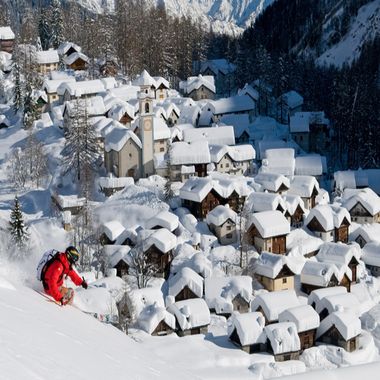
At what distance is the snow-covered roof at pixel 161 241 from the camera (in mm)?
37844

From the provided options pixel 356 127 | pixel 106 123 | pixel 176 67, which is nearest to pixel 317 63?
pixel 176 67

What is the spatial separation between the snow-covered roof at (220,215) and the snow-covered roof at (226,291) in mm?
6500

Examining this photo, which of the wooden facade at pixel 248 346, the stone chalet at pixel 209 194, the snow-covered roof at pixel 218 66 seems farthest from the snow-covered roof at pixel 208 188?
the snow-covered roof at pixel 218 66

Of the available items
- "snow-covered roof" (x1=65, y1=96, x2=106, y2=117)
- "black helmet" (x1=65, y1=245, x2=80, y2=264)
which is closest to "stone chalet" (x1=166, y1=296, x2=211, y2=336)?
"black helmet" (x1=65, y1=245, x2=80, y2=264)

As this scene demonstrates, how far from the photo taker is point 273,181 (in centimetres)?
4641

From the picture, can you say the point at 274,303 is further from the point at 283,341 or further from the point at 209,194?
the point at 209,194

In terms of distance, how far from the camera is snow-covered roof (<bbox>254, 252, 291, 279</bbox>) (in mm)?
36906

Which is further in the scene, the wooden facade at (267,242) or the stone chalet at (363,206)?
the stone chalet at (363,206)

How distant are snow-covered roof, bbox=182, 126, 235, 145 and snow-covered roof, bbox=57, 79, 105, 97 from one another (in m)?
11.4

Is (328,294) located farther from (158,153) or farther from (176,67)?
(176,67)

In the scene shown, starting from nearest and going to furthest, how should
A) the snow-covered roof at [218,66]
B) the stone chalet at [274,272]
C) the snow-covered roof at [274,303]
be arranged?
the snow-covered roof at [274,303] → the stone chalet at [274,272] → the snow-covered roof at [218,66]

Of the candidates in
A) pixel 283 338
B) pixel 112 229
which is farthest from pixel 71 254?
pixel 112 229

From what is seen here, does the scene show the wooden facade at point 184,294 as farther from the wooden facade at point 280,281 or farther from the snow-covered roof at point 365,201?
the snow-covered roof at point 365,201

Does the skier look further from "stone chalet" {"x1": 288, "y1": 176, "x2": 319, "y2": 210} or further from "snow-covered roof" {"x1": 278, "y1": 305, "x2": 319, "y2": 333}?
"stone chalet" {"x1": 288, "y1": 176, "x2": 319, "y2": 210}
